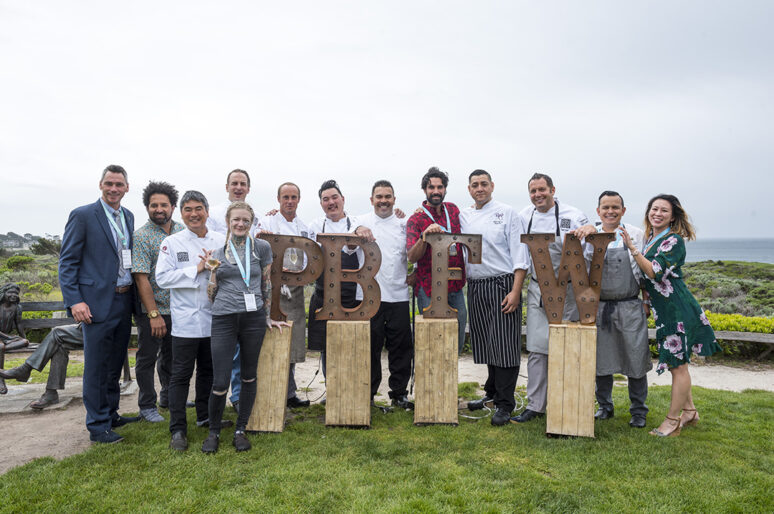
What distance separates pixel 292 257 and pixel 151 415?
2.00m

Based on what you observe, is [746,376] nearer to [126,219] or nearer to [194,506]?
[194,506]

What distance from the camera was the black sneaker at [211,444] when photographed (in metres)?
Answer: 3.71

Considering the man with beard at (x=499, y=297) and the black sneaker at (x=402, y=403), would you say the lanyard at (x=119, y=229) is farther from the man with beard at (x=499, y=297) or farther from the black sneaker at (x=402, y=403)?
the man with beard at (x=499, y=297)

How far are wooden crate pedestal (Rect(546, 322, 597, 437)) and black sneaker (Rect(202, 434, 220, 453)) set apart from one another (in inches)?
107

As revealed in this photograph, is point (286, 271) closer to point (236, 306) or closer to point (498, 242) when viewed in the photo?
point (236, 306)

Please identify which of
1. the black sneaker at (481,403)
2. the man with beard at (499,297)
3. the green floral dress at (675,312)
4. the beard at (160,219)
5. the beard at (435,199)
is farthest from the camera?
the black sneaker at (481,403)

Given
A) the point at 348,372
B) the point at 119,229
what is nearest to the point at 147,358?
the point at 119,229

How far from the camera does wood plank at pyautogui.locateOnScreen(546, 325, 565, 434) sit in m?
4.07

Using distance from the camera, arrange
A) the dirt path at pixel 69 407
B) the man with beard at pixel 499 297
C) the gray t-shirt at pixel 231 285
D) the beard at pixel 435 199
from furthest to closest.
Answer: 1. the beard at pixel 435 199
2. the man with beard at pixel 499 297
3. the dirt path at pixel 69 407
4. the gray t-shirt at pixel 231 285

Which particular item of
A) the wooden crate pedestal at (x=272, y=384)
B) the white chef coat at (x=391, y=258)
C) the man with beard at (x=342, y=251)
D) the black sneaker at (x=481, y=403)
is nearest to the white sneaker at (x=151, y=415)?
the wooden crate pedestal at (x=272, y=384)

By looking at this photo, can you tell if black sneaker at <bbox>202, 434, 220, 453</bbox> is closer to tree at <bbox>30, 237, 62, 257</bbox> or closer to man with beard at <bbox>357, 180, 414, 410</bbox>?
man with beard at <bbox>357, 180, 414, 410</bbox>

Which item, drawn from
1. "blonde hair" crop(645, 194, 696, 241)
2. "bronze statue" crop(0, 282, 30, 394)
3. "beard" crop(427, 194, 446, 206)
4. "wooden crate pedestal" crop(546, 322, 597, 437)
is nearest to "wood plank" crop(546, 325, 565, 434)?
"wooden crate pedestal" crop(546, 322, 597, 437)

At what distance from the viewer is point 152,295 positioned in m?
4.10

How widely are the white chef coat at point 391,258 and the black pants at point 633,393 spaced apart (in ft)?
6.77
